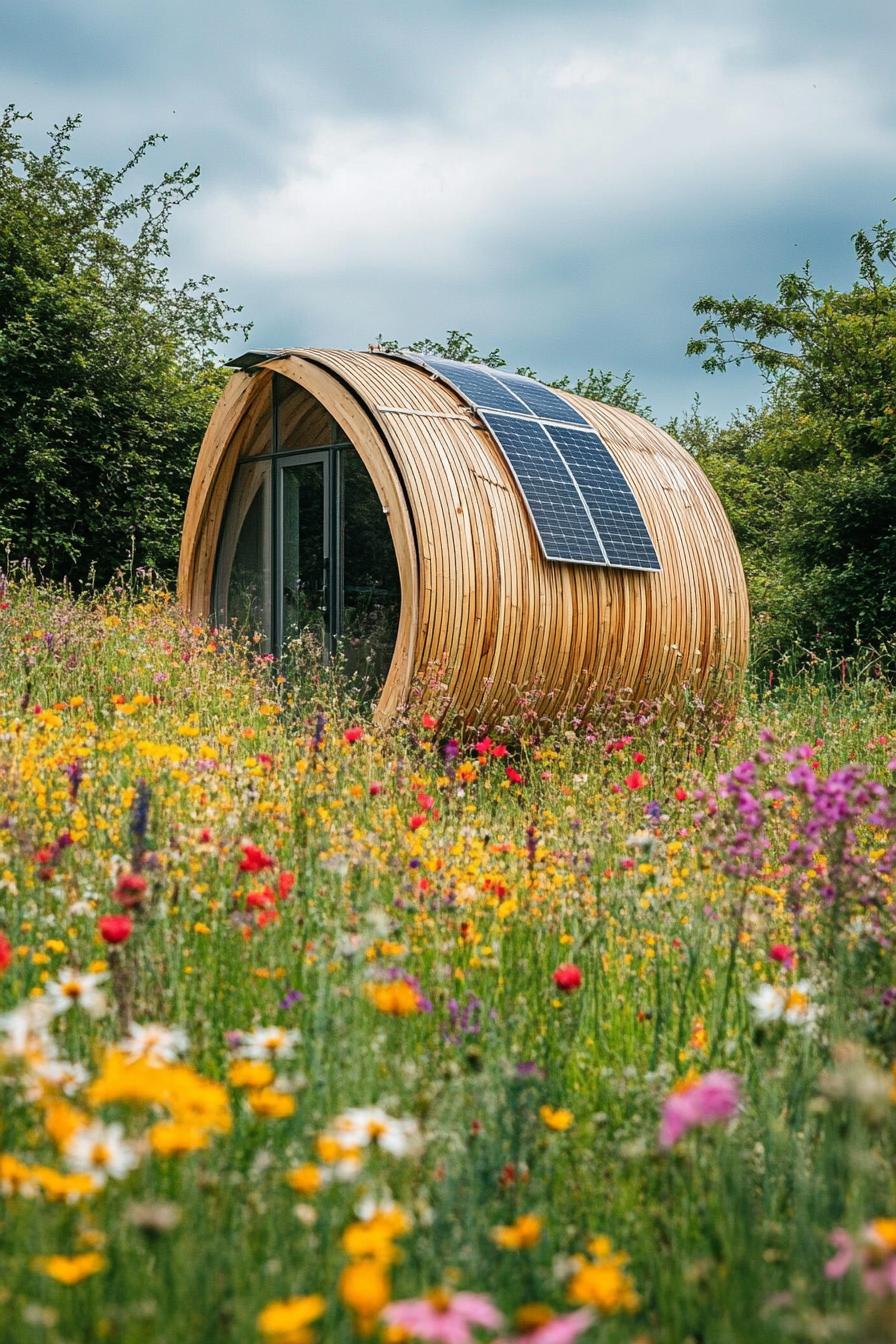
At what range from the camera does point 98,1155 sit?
1640 millimetres

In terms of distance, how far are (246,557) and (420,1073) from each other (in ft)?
31.2

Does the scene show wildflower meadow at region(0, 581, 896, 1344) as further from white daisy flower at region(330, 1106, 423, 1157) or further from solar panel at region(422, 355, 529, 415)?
solar panel at region(422, 355, 529, 415)

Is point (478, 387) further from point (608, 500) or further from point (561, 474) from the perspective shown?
point (608, 500)

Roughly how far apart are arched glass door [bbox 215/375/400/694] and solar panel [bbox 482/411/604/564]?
116 centimetres

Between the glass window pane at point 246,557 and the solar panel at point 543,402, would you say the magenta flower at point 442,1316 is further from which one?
the glass window pane at point 246,557

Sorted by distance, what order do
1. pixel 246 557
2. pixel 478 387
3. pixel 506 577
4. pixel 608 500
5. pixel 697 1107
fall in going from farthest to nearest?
1. pixel 246 557
2. pixel 478 387
3. pixel 608 500
4. pixel 506 577
5. pixel 697 1107

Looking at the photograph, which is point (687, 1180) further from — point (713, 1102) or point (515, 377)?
point (515, 377)

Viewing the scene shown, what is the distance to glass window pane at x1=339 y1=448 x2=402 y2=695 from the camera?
955 centimetres

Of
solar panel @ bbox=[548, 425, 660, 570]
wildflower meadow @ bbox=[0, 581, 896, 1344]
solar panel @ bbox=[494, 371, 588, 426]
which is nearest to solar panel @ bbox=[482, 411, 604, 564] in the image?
solar panel @ bbox=[548, 425, 660, 570]

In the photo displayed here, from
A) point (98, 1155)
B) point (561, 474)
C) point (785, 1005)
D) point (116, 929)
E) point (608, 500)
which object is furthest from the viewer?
point (608, 500)

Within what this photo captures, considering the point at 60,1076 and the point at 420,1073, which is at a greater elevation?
the point at 60,1076

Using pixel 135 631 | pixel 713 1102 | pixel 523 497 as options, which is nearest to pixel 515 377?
pixel 523 497

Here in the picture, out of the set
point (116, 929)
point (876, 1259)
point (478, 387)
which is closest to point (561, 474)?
point (478, 387)

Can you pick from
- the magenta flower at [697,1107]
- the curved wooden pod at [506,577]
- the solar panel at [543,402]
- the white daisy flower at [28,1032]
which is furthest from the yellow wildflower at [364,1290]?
the solar panel at [543,402]
